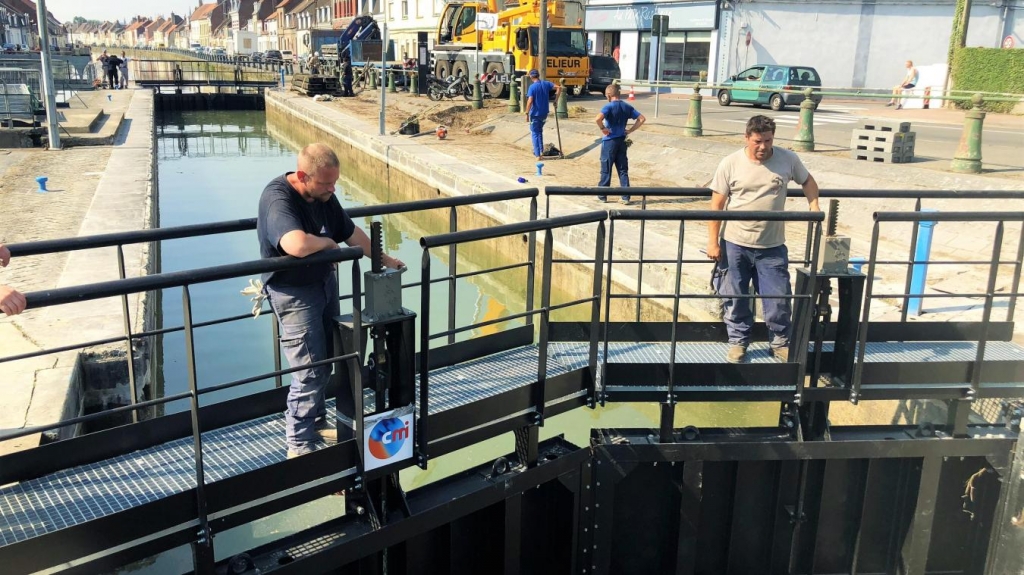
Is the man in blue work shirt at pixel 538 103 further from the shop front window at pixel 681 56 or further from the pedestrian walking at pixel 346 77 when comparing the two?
the pedestrian walking at pixel 346 77

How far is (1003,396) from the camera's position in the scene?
5.42 meters

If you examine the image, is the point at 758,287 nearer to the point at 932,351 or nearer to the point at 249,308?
the point at 932,351

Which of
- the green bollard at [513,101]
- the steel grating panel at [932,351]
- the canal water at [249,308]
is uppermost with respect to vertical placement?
the green bollard at [513,101]

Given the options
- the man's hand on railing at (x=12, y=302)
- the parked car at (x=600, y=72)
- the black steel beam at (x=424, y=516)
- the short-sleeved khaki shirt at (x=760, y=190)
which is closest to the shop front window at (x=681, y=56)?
the parked car at (x=600, y=72)

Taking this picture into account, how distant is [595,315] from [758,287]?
1374 mm

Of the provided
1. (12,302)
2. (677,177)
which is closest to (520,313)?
(12,302)

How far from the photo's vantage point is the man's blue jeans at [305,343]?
156 inches

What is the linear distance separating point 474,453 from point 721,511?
2826mm

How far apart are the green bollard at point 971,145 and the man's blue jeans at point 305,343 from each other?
1156cm

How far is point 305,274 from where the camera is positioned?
394cm

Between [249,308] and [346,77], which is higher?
[346,77]

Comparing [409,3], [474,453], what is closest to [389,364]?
[474,453]

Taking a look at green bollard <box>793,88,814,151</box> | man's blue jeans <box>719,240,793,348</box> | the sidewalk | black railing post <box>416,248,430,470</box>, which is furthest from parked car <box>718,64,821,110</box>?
black railing post <box>416,248,430,470</box>

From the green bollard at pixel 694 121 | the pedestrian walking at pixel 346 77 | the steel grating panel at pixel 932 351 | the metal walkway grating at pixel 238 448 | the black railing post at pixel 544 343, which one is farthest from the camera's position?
the pedestrian walking at pixel 346 77
